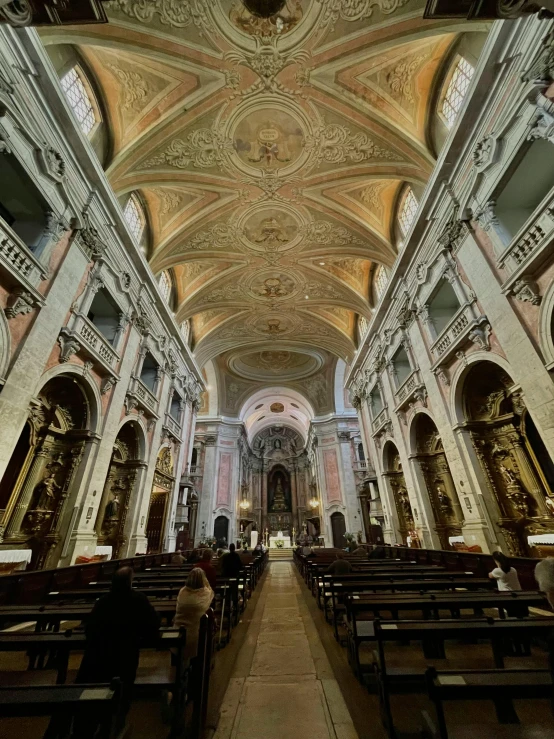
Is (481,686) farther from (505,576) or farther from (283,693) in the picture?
(505,576)

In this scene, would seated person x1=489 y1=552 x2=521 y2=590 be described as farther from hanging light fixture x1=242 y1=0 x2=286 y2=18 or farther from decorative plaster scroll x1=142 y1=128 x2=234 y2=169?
decorative plaster scroll x1=142 y1=128 x2=234 y2=169

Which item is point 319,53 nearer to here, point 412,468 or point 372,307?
point 372,307

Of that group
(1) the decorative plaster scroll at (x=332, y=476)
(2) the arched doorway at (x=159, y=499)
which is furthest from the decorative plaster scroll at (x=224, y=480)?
(2) the arched doorway at (x=159, y=499)

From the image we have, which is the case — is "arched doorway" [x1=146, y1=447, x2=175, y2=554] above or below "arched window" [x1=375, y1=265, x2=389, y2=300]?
below

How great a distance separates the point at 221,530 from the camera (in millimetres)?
23062

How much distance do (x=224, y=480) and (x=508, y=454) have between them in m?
20.3

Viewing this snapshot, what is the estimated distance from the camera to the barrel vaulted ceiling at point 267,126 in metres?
7.78

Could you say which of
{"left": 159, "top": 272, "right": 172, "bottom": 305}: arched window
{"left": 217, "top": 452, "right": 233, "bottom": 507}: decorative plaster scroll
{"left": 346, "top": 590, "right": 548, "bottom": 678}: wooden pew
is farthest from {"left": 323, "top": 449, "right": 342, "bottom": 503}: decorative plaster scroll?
{"left": 346, "top": 590, "right": 548, "bottom": 678}: wooden pew

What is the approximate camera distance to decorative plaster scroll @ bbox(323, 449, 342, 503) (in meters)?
23.2

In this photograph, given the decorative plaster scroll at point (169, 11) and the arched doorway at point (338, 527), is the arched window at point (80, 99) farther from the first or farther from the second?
the arched doorway at point (338, 527)

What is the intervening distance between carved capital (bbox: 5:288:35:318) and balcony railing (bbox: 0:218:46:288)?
19 centimetres

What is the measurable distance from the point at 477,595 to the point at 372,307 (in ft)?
45.2

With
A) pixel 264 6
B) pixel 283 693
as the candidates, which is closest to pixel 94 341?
pixel 283 693

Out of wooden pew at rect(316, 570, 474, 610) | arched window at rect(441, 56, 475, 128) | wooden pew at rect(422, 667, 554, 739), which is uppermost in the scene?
arched window at rect(441, 56, 475, 128)
